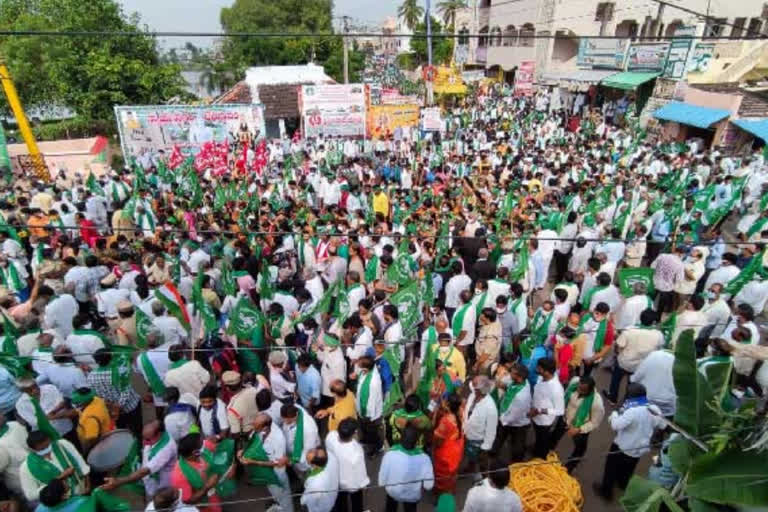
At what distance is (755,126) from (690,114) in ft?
8.60

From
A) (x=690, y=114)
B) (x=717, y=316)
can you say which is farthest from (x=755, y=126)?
(x=717, y=316)

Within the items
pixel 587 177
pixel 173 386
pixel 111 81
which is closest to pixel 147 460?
pixel 173 386

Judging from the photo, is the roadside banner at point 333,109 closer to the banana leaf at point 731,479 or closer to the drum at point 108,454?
the drum at point 108,454

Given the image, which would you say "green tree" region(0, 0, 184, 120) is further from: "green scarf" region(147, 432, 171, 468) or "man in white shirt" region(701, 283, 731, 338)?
"man in white shirt" region(701, 283, 731, 338)

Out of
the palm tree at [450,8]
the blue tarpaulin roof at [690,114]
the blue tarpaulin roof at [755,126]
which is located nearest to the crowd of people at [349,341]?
the blue tarpaulin roof at [755,126]

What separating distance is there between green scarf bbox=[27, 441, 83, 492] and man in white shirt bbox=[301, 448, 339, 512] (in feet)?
5.76

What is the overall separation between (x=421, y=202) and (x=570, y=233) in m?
2.89

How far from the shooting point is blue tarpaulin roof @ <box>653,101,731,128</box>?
1580 cm

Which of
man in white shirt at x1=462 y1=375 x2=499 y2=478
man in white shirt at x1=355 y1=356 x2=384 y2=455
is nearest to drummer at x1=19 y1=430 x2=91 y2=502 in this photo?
man in white shirt at x1=355 y1=356 x2=384 y2=455

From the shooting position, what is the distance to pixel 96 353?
14.6 feet

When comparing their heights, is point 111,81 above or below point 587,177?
above

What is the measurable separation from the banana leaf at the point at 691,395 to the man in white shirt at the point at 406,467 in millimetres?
1825

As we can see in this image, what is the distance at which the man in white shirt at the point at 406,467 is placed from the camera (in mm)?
3678

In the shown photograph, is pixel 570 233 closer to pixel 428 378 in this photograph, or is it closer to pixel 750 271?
pixel 750 271
